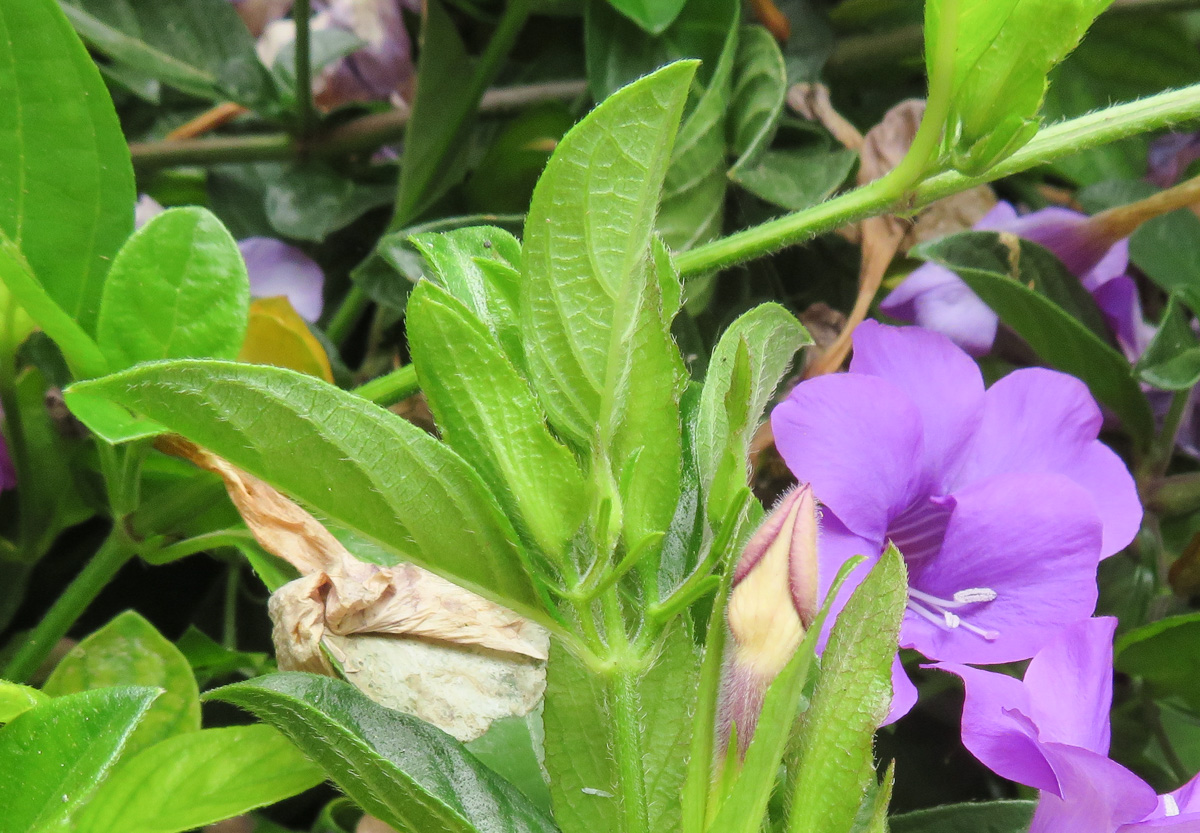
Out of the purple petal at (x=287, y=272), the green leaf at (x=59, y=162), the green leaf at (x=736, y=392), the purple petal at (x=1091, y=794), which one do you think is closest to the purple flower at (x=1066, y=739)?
the purple petal at (x=1091, y=794)

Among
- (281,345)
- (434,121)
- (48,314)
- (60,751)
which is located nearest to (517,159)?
(434,121)

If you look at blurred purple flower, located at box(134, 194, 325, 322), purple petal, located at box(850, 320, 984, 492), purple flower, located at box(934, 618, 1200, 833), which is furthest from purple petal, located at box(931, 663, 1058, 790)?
blurred purple flower, located at box(134, 194, 325, 322)

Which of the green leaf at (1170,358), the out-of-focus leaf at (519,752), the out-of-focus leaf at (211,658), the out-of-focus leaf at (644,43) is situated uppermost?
the out-of-focus leaf at (644,43)

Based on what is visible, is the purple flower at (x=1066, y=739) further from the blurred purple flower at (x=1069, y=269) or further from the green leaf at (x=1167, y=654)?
the blurred purple flower at (x=1069, y=269)

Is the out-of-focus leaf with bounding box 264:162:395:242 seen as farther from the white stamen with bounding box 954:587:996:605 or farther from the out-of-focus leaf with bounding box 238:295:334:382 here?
the white stamen with bounding box 954:587:996:605

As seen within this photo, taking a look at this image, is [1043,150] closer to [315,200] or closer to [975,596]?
[975,596]

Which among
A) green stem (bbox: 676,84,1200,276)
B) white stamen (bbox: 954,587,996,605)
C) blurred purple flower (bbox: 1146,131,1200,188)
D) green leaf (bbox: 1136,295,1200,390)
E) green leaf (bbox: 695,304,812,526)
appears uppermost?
green stem (bbox: 676,84,1200,276)

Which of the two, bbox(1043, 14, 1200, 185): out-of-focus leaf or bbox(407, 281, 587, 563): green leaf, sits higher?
bbox(407, 281, 587, 563): green leaf
